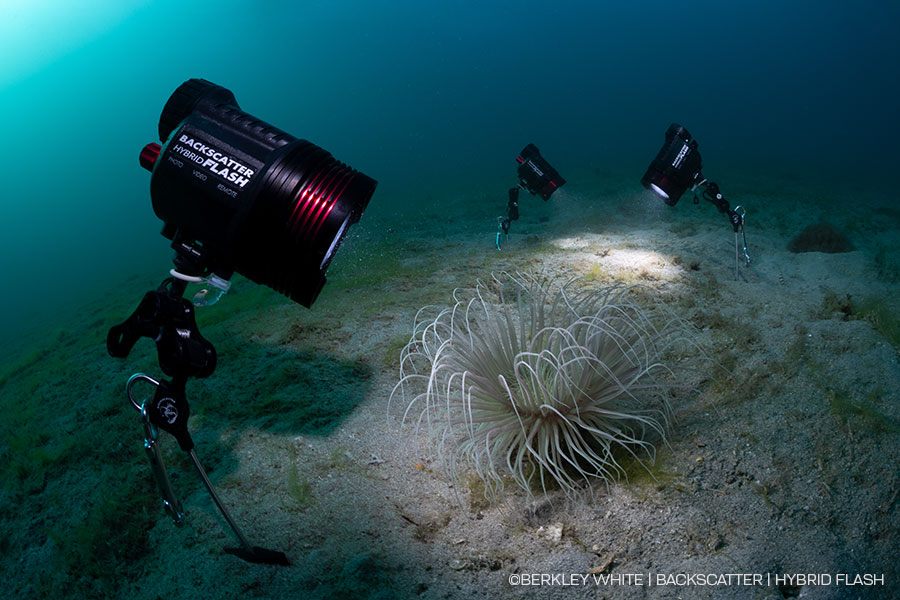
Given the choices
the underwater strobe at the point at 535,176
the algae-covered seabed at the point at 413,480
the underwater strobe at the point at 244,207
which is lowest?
the algae-covered seabed at the point at 413,480

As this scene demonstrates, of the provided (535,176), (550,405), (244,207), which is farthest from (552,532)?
(535,176)

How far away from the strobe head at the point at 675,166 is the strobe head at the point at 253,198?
3.27 m

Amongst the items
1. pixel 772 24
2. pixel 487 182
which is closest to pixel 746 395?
pixel 487 182

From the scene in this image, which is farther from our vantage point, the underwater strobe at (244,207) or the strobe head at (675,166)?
the strobe head at (675,166)

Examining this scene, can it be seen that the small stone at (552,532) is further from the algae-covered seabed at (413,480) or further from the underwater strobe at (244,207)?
the underwater strobe at (244,207)

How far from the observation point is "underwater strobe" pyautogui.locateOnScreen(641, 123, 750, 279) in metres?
3.94

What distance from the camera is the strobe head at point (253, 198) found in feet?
5.40

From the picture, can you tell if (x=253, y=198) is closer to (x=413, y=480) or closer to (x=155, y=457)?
(x=155, y=457)

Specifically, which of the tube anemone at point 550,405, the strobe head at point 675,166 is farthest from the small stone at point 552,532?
the strobe head at point 675,166

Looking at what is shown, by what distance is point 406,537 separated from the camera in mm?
1681

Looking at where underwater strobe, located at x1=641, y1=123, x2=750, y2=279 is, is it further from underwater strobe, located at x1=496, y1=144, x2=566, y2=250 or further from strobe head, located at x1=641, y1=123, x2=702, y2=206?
underwater strobe, located at x1=496, y1=144, x2=566, y2=250

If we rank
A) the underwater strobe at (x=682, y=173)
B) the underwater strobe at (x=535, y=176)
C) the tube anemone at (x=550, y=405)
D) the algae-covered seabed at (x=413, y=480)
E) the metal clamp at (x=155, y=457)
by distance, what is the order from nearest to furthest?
the metal clamp at (x=155, y=457)
the algae-covered seabed at (x=413, y=480)
the tube anemone at (x=550, y=405)
the underwater strobe at (x=682, y=173)
the underwater strobe at (x=535, y=176)

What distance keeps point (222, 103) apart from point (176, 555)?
1.74 meters

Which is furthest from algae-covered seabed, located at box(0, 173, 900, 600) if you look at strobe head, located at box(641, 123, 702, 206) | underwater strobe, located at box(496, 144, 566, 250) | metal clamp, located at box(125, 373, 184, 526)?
underwater strobe, located at box(496, 144, 566, 250)
